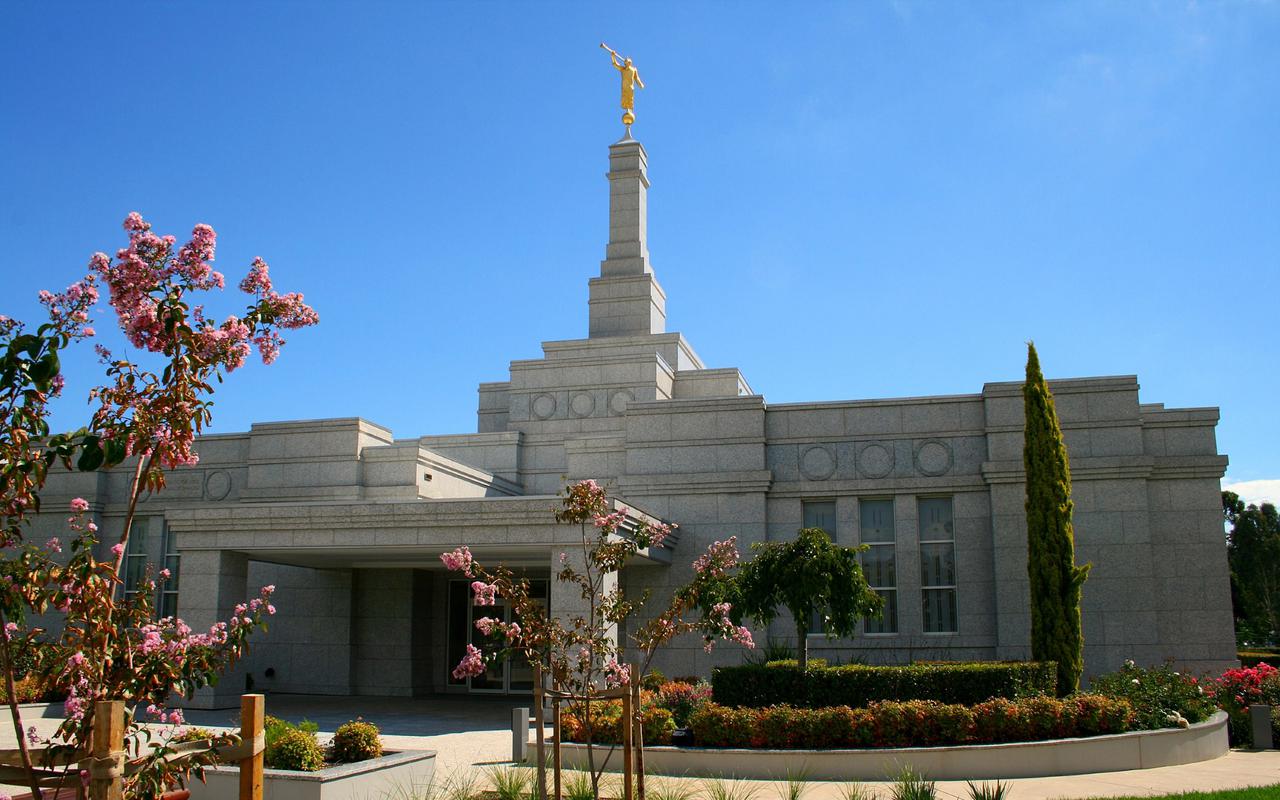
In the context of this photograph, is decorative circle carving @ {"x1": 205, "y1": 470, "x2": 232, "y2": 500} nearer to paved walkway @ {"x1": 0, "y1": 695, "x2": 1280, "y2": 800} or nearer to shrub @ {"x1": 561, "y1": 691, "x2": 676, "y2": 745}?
paved walkway @ {"x1": 0, "y1": 695, "x2": 1280, "y2": 800}

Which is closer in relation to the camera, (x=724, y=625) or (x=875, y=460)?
(x=724, y=625)

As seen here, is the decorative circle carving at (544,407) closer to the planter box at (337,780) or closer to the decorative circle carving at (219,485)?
the decorative circle carving at (219,485)

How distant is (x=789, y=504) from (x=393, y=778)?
1212cm

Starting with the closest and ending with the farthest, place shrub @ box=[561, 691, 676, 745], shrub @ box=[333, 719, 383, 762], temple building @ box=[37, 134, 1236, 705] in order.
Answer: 1. shrub @ box=[333, 719, 383, 762]
2. shrub @ box=[561, 691, 676, 745]
3. temple building @ box=[37, 134, 1236, 705]

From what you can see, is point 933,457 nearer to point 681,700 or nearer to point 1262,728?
point 1262,728

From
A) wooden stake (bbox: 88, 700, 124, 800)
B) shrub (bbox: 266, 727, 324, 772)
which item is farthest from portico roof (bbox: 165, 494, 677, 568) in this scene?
wooden stake (bbox: 88, 700, 124, 800)

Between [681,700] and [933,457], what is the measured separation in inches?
339

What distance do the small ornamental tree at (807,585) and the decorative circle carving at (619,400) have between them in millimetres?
11256

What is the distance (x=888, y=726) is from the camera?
13.5 m

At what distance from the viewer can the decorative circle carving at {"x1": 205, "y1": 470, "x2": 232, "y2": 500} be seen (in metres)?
25.5

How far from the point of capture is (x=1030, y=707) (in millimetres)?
13773

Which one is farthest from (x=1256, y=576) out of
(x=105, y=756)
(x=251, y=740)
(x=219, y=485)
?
(x=105, y=756)

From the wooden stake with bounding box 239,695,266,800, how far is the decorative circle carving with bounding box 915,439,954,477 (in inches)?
667

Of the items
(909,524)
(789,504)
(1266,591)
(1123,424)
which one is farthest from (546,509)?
(1266,591)
